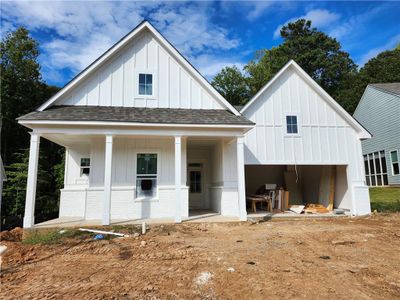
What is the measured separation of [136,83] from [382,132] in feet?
67.2

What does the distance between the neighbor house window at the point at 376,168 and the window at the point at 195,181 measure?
1632cm

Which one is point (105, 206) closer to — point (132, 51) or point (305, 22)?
point (132, 51)

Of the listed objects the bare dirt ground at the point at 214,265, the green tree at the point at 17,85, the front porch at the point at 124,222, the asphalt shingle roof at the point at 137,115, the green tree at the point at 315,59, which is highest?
the green tree at the point at 315,59

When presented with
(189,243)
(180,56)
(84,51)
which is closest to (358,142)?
(180,56)

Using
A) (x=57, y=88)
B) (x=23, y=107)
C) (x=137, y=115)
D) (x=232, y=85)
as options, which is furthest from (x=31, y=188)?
(x=232, y=85)

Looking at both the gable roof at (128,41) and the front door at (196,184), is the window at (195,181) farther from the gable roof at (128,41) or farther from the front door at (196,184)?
the gable roof at (128,41)

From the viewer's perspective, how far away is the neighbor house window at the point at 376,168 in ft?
70.7

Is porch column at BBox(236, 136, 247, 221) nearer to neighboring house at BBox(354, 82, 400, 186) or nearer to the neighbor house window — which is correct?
neighboring house at BBox(354, 82, 400, 186)

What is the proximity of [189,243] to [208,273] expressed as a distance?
2.24 m

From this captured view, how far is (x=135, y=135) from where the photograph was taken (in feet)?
32.2

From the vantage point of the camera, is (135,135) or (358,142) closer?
(135,135)

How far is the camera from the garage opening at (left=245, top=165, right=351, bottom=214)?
12.9m

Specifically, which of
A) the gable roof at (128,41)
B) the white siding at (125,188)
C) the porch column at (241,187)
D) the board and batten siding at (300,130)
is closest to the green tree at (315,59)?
the board and batten siding at (300,130)

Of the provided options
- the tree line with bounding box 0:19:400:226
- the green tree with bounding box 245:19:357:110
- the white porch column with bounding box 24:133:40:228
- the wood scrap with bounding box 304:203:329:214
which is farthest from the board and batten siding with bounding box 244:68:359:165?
the green tree with bounding box 245:19:357:110
